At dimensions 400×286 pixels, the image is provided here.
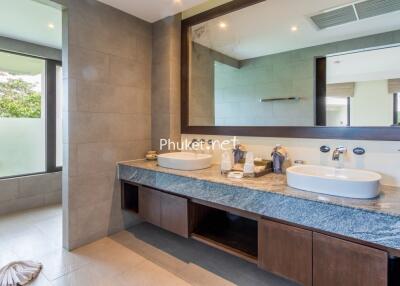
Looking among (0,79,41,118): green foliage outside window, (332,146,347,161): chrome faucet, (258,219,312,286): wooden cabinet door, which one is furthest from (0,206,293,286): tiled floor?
(0,79,41,118): green foliage outside window

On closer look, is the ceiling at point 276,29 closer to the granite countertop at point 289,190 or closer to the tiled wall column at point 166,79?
the tiled wall column at point 166,79

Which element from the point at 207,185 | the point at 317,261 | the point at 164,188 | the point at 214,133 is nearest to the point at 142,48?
the point at 214,133

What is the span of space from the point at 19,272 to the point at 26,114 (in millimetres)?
→ 2466

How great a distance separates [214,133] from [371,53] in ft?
4.98

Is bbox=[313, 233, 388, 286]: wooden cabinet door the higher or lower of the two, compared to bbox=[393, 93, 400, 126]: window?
lower

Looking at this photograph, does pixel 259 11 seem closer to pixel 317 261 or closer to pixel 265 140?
pixel 265 140

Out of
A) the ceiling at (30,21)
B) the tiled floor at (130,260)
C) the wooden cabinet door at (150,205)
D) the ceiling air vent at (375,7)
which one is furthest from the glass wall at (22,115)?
the ceiling air vent at (375,7)

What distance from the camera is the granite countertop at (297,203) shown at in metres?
1.27

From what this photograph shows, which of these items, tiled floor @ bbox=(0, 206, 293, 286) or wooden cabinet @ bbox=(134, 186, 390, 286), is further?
tiled floor @ bbox=(0, 206, 293, 286)

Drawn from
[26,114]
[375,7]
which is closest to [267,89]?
[375,7]

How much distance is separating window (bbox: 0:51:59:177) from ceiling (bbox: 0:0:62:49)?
0.35 meters

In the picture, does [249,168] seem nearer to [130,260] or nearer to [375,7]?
[130,260]

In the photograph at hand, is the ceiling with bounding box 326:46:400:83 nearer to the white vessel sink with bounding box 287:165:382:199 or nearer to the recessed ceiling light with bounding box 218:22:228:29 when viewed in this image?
the white vessel sink with bounding box 287:165:382:199

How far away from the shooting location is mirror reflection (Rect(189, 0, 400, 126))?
1.83 metres
